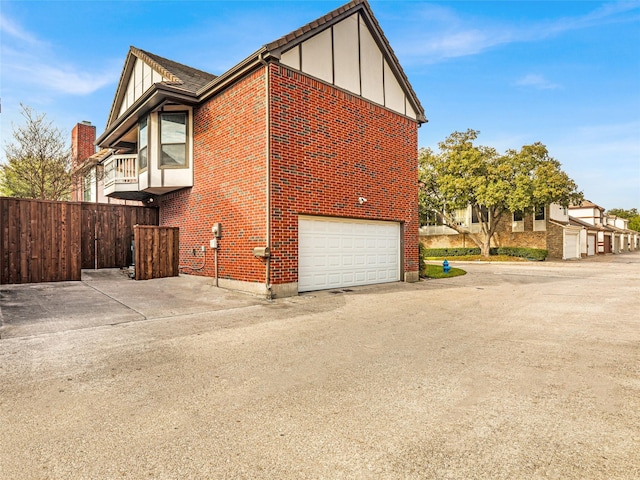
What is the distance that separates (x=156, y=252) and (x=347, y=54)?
8605 mm

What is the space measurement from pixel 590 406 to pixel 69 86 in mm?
16944

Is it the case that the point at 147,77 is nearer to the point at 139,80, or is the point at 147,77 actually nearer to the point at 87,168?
the point at 139,80

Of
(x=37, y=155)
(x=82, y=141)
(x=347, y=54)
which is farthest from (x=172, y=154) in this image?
(x=82, y=141)

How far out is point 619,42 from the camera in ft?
41.4

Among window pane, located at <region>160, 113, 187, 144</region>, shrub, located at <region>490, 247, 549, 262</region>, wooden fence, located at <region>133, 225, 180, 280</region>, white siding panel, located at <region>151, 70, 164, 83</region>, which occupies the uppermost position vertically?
white siding panel, located at <region>151, 70, 164, 83</region>

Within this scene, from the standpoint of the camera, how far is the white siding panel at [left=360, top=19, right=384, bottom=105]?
1062cm

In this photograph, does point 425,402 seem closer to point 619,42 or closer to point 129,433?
point 129,433

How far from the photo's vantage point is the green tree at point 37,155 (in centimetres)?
1591

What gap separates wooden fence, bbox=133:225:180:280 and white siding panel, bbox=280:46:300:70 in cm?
645

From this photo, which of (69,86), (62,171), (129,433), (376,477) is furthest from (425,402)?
(62,171)

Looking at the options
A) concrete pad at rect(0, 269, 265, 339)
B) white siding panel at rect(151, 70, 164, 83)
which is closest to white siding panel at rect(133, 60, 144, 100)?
white siding panel at rect(151, 70, 164, 83)

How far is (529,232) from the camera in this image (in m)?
28.0

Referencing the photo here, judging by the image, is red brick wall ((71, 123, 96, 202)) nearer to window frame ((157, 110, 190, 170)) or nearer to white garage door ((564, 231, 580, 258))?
window frame ((157, 110, 190, 170))

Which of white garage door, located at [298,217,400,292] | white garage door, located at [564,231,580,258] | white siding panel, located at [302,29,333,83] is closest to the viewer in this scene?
white siding panel, located at [302,29,333,83]
